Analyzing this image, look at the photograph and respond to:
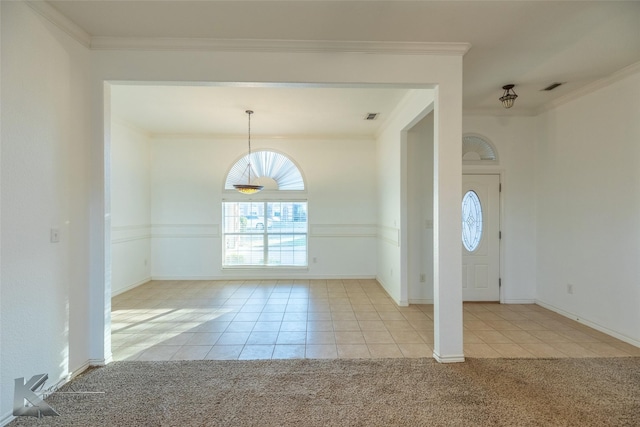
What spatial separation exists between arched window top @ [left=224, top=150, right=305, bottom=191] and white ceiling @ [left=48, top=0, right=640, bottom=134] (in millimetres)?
3517

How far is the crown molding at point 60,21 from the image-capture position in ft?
6.99

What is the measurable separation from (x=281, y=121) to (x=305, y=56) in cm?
235

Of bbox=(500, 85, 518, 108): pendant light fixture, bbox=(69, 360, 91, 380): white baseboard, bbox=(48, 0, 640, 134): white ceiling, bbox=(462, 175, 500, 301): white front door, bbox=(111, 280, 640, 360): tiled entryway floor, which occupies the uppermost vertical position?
bbox=(48, 0, 640, 134): white ceiling

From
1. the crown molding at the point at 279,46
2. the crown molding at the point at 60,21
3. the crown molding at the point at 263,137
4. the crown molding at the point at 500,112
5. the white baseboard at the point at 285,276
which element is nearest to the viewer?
the crown molding at the point at 60,21

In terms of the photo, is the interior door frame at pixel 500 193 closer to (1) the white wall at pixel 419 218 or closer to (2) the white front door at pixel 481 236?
(2) the white front door at pixel 481 236

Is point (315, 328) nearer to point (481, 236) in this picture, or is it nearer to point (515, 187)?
point (481, 236)

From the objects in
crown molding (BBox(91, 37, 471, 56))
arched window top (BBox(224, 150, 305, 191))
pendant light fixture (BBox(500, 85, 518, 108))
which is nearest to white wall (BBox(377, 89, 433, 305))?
crown molding (BBox(91, 37, 471, 56))

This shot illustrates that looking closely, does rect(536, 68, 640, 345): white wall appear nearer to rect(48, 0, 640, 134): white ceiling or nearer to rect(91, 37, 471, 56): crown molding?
rect(48, 0, 640, 134): white ceiling

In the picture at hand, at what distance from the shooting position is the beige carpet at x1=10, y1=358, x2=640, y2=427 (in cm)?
196

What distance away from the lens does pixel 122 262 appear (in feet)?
16.6

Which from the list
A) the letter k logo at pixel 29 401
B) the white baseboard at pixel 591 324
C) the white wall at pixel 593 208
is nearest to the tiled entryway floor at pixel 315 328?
the white baseboard at pixel 591 324

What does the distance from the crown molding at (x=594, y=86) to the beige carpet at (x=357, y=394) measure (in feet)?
9.41

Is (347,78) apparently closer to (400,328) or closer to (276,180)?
(400,328)

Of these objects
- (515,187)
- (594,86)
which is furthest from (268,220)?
(594,86)
